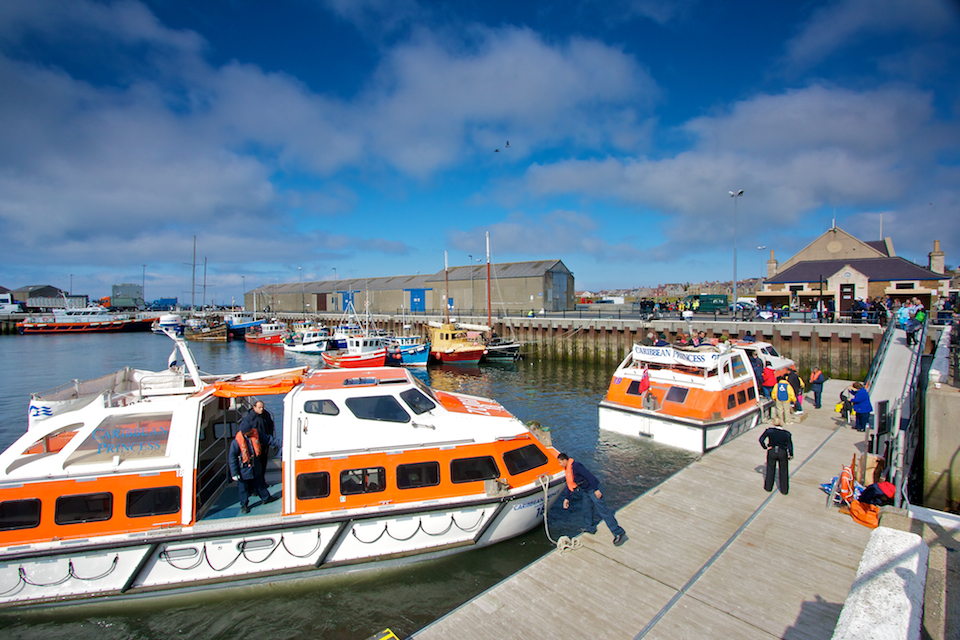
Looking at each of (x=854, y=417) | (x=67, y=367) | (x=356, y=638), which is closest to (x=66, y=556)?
(x=356, y=638)

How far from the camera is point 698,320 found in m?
33.6

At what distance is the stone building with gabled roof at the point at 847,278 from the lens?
34.6 meters

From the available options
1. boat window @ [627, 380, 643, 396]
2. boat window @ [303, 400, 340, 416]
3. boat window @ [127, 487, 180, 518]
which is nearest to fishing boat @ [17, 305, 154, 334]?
boat window @ [127, 487, 180, 518]

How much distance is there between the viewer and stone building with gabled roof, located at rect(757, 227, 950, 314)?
3462 centimetres

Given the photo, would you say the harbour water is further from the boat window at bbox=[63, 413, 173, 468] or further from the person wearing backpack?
the person wearing backpack

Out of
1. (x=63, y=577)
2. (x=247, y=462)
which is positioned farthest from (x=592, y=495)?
(x=63, y=577)

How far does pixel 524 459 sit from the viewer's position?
905 cm

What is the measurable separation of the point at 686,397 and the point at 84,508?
14.6 metres

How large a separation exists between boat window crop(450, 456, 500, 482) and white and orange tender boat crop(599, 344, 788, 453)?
7.93 m

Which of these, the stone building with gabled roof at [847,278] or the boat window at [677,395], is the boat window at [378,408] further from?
the stone building with gabled roof at [847,278]

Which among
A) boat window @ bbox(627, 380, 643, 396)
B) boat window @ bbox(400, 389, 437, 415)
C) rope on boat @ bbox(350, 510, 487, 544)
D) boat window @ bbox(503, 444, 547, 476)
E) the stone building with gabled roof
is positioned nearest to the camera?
rope on boat @ bbox(350, 510, 487, 544)

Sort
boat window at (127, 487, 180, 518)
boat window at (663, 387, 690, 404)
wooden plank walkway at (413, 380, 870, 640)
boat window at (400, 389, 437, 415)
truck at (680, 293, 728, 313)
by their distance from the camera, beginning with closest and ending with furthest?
wooden plank walkway at (413, 380, 870, 640) → boat window at (127, 487, 180, 518) → boat window at (400, 389, 437, 415) → boat window at (663, 387, 690, 404) → truck at (680, 293, 728, 313)

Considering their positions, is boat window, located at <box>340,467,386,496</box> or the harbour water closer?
the harbour water

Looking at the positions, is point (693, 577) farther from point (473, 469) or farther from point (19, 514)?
point (19, 514)
